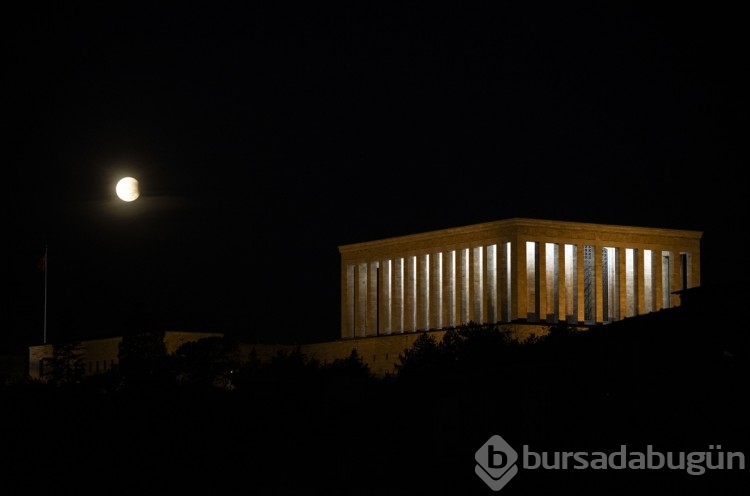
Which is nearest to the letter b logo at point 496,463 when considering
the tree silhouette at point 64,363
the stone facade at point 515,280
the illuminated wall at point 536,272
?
the stone facade at point 515,280

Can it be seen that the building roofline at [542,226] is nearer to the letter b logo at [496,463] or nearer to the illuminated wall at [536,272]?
the illuminated wall at [536,272]

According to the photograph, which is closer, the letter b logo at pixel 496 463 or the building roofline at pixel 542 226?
the letter b logo at pixel 496 463

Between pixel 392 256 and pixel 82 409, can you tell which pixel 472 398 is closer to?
pixel 82 409

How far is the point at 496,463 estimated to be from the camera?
3106 cm

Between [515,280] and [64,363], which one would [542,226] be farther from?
[64,363]

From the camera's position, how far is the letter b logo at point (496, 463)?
100 ft

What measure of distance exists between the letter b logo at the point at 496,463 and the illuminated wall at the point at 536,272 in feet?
125

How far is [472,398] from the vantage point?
35.8 meters

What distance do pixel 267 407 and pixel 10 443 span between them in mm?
8321

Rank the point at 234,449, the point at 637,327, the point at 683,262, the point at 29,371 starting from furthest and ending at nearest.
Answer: the point at 29,371
the point at 683,262
the point at 234,449
the point at 637,327

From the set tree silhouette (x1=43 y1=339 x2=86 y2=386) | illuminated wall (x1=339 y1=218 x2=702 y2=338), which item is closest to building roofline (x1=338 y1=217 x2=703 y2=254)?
illuminated wall (x1=339 y1=218 x2=702 y2=338)

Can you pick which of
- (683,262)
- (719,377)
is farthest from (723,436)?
(683,262)

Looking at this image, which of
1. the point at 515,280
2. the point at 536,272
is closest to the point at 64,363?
the point at 515,280

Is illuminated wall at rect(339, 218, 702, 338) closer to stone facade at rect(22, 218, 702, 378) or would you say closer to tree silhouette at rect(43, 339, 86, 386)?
stone facade at rect(22, 218, 702, 378)
